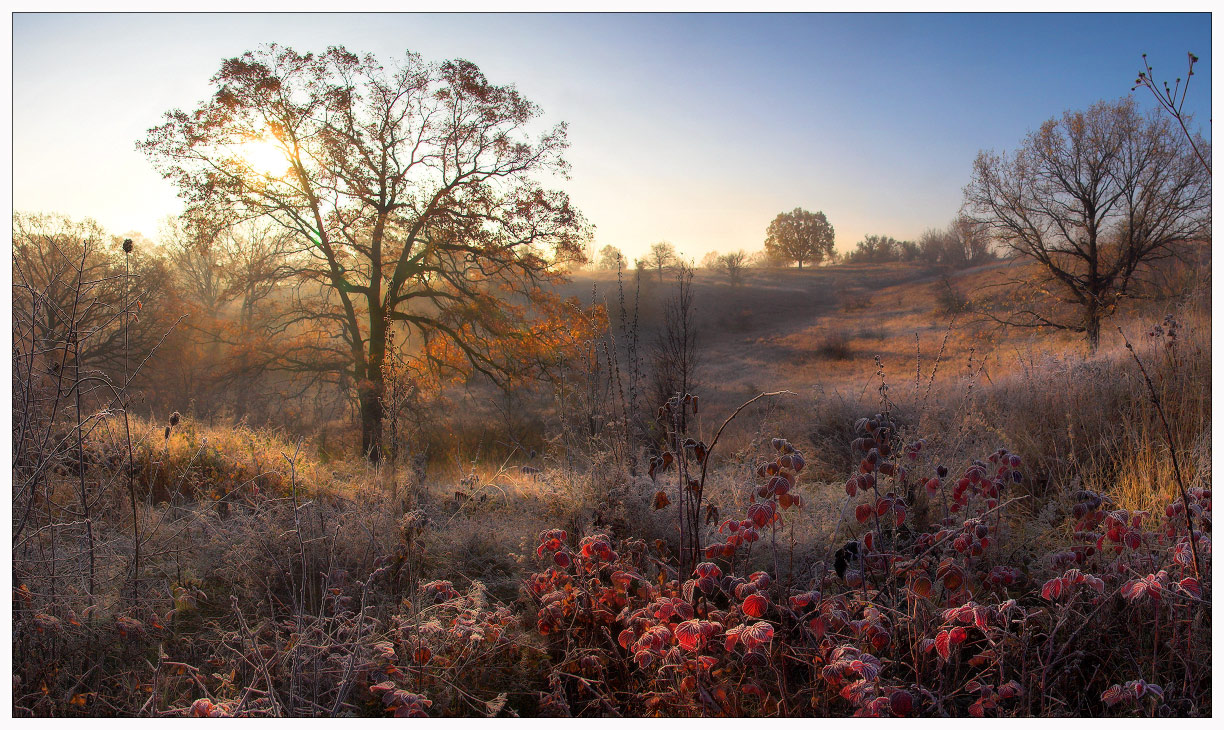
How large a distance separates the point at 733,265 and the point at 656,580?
46.9 m

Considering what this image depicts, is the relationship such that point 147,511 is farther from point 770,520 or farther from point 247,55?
point 247,55

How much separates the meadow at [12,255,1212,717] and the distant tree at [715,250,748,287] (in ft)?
140

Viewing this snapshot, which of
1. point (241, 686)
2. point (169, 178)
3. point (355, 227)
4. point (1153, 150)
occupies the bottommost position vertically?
point (241, 686)

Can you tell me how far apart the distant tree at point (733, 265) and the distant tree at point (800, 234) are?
294cm

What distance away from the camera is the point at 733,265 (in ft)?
159

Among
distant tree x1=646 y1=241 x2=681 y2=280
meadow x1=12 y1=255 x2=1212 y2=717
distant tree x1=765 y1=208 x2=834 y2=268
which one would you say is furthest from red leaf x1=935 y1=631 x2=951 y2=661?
distant tree x1=765 y1=208 x2=834 y2=268

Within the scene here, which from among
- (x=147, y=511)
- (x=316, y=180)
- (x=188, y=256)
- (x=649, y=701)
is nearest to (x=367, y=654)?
(x=649, y=701)

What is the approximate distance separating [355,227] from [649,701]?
1098 centimetres

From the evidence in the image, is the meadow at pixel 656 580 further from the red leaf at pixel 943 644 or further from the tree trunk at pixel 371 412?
the tree trunk at pixel 371 412

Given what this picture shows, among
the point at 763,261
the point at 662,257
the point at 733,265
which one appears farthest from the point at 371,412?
the point at 763,261

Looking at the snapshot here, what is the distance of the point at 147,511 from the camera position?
4.14 meters

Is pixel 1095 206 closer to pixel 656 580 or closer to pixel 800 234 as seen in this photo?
pixel 656 580

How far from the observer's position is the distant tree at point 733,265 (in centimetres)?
4809

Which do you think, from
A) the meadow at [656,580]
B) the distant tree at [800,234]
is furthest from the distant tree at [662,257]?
the distant tree at [800,234]
